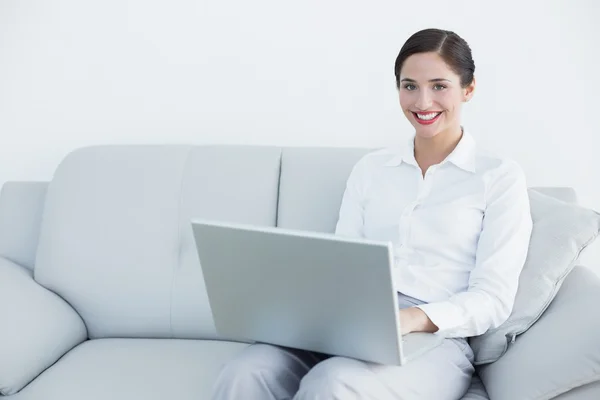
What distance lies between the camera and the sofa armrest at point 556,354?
1.42 m

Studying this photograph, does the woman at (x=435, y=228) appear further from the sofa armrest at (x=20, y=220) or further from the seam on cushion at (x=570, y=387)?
the sofa armrest at (x=20, y=220)

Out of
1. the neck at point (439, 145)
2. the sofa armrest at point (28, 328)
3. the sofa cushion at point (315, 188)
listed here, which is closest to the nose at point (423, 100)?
the neck at point (439, 145)

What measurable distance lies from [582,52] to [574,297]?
2.97 feet

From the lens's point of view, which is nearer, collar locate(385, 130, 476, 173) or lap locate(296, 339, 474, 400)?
lap locate(296, 339, 474, 400)

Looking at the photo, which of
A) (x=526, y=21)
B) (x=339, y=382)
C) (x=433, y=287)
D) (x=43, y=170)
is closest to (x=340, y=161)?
(x=433, y=287)

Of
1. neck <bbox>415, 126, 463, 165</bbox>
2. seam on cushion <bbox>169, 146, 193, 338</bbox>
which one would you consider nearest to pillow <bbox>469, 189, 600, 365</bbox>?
neck <bbox>415, 126, 463, 165</bbox>

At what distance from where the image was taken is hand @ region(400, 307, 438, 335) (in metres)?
1.51

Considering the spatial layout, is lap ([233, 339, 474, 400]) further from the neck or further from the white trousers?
Answer: the neck

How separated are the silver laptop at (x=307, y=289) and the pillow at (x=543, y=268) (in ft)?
0.75

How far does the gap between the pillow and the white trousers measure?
0.07m

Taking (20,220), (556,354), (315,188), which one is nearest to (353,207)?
(315,188)

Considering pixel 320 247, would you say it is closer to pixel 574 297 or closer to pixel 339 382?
pixel 339 382

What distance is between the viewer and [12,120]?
2.57 meters

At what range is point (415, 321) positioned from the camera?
1.52 m
